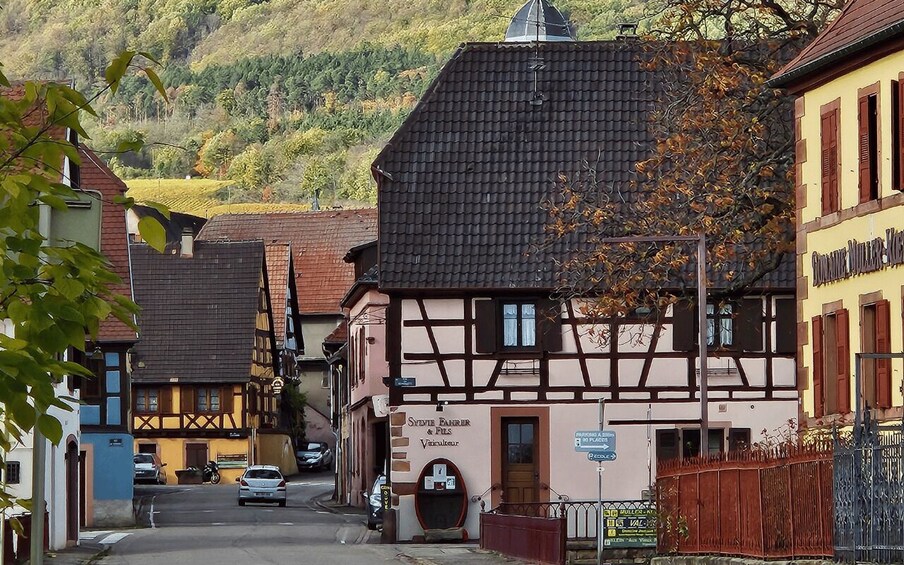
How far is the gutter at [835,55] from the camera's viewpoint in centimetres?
2481

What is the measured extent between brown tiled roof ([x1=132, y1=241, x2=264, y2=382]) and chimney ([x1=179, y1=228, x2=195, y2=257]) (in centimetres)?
24

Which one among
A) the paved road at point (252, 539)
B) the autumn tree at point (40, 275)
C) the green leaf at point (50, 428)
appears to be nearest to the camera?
the autumn tree at point (40, 275)

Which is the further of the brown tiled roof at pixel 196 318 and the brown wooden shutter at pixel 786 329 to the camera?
the brown tiled roof at pixel 196 318

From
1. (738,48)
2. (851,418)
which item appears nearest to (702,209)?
(738,48)

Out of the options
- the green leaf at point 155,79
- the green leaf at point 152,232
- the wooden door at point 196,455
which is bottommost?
the wooden door at point 196,455

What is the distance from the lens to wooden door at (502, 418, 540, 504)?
41.4m

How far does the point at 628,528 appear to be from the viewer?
34250 mm

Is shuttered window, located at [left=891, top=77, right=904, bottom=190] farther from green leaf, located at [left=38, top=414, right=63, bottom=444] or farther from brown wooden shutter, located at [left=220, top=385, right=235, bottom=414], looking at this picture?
brown wooden shutter, located at [left=220, top=385, right=235, bottom=414]

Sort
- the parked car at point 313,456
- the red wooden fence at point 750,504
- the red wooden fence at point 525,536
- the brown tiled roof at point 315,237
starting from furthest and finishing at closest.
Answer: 1. the brown tiled roof at point 315,237
2. the parked car at point 313,456
3. the red wooden fence at point 525,536
4. the red wooden fence at point 750,504

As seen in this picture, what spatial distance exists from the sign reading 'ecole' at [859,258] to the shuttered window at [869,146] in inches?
26.5

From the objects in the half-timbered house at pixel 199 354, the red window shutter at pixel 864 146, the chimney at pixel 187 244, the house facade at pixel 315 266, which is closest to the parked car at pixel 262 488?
the half-timbered house at pixel 199 354

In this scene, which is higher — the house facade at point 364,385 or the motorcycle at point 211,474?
the house facade at point 364,385

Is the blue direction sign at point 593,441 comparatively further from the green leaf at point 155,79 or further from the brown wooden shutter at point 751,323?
the green leaf at point 155,79

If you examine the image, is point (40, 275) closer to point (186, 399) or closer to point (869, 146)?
point (869, 146)
